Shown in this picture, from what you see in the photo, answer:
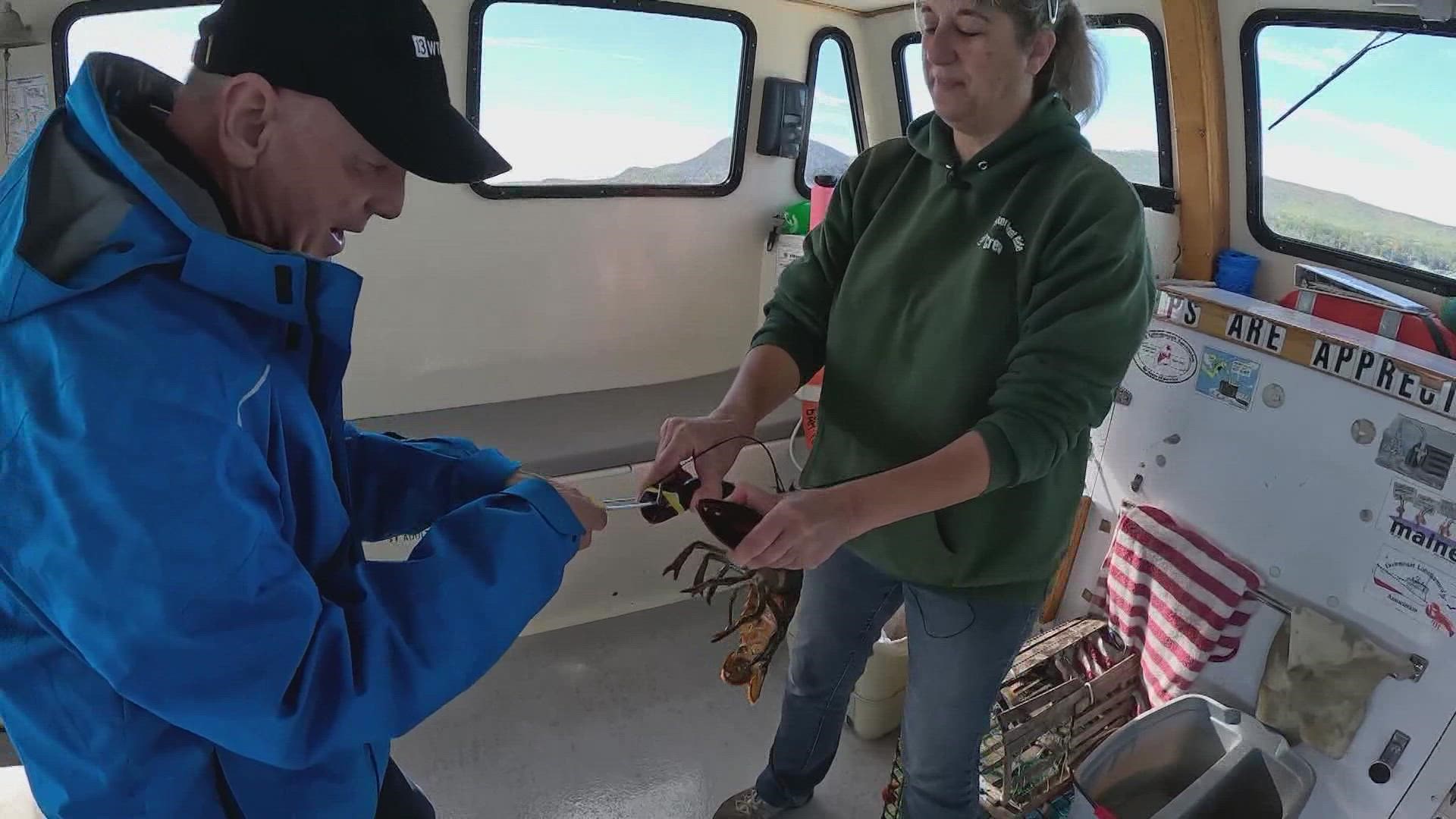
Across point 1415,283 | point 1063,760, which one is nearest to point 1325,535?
point 1415,283

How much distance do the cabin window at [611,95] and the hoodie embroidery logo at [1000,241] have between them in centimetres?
244

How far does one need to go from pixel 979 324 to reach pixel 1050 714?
140 centimetres

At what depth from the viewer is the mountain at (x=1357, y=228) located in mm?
2285

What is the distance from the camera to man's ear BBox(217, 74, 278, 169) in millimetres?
965

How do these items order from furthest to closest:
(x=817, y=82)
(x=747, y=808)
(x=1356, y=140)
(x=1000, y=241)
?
1. (x=817, y=82)
2. (x=747, y=808)
3. (x=1356, y=140)
4. (x=1000, y=241)

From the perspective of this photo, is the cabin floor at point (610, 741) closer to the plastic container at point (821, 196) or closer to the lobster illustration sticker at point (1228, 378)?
the lobster illustration sticker at point (1228, 378)

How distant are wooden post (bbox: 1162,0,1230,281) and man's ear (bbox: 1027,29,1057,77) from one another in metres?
1.17

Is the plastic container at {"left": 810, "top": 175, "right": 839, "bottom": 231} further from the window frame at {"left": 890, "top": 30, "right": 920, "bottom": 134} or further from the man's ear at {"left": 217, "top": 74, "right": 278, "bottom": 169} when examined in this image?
the man's ear at {"left": 217, "top": 74, "right": 278, "bottom": 169}

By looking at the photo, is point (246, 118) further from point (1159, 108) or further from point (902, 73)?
point (902, 73)

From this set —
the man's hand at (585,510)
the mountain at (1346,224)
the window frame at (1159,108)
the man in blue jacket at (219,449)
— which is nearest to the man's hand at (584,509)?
the man's hand at (585,510)

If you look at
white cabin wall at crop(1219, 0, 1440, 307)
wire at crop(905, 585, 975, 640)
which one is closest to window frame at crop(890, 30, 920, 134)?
white cabin wall at crop(1219, 0, 1440, 307)

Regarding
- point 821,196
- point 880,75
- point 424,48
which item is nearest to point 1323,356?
point 821,196

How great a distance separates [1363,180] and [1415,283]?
0.30m

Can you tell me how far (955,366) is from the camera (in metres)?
1.65
